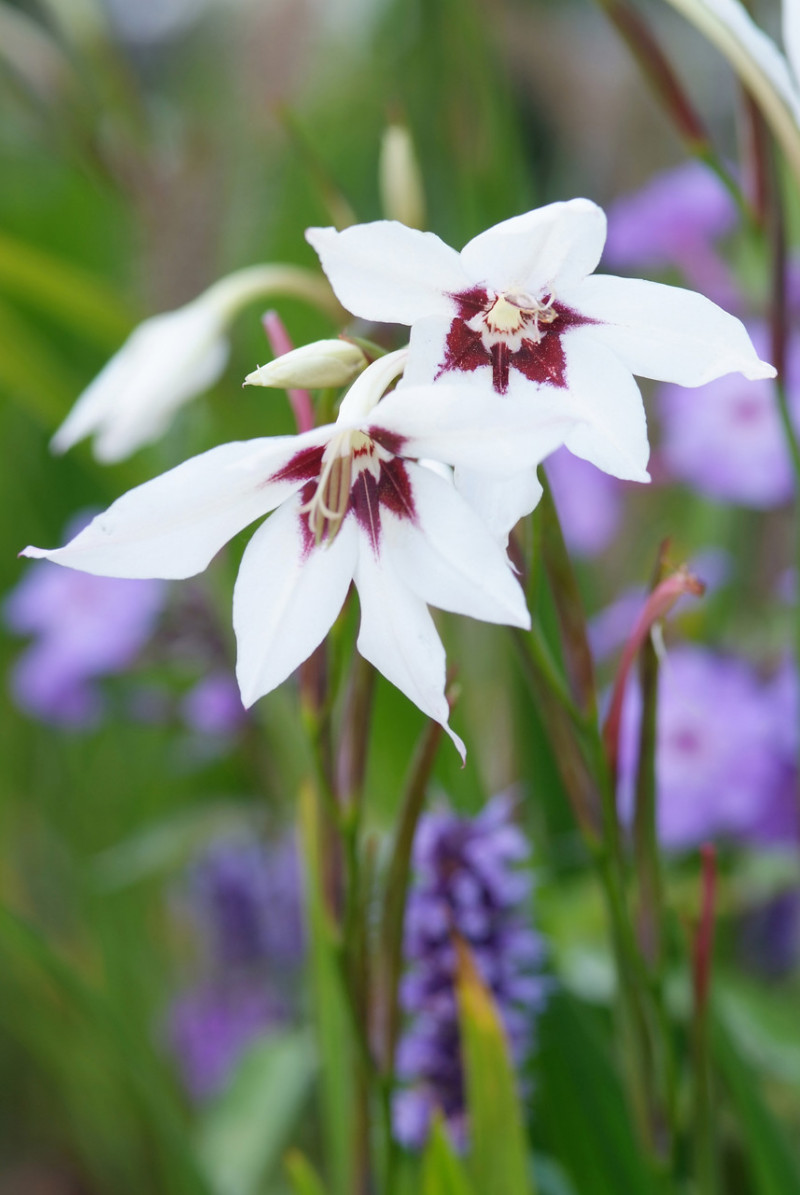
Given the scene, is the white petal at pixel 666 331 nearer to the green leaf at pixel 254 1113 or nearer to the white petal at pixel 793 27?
the white petal at pixel 793 27

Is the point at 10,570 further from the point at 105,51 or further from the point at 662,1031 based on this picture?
the point at 662,1031

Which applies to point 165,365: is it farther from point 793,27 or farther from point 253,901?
point 253,901

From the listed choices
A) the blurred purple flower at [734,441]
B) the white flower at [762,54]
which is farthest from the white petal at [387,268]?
the blurred purple flower at [734,441]

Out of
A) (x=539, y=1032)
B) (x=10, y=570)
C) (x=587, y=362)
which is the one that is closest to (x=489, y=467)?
(x=587, y=362)

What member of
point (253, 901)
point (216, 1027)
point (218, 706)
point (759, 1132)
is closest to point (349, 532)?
point (759, 1132)

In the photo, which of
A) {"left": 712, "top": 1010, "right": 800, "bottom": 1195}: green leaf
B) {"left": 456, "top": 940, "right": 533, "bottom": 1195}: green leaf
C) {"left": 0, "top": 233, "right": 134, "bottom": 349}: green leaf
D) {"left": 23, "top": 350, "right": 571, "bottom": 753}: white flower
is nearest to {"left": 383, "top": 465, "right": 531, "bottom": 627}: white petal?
{"left": 23, "top": 350, "right": 571, "bottom": 753}: white flower

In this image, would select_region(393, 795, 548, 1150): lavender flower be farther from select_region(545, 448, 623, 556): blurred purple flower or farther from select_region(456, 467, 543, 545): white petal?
select_region(545, 448, 623, 556): blurred purple flower
